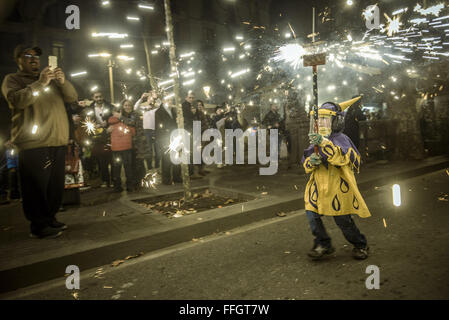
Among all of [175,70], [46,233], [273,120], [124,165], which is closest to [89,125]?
[124,165]

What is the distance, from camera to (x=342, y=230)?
12.0 feet

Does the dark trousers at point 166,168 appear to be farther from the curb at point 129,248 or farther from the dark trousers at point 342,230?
the dark trousers at point 342,230

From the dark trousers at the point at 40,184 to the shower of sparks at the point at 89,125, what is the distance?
3.32m

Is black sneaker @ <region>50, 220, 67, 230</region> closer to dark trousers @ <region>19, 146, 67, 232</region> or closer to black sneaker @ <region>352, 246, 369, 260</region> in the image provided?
dark trousers @ <region>19, 146, 67, 232</region>

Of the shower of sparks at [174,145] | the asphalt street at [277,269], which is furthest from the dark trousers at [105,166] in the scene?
the asphalt street at [277,269]

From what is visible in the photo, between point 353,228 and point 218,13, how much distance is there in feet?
116

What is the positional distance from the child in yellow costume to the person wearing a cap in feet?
11.3

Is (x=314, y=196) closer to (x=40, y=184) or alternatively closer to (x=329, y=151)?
(x=329, y=151)

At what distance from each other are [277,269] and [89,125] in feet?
20.3

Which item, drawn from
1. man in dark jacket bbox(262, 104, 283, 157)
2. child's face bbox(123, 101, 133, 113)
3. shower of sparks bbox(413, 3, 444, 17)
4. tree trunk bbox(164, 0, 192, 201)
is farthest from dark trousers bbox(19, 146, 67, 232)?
shower of sparks bbox(413, 3, 444, 17)

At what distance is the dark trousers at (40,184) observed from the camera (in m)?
4.50

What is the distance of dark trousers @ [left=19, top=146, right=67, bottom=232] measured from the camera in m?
4.50
